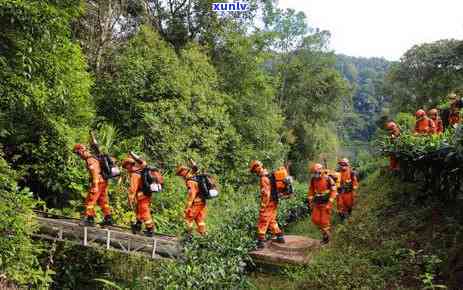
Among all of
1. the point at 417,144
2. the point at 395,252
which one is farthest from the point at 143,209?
the point at 417,144

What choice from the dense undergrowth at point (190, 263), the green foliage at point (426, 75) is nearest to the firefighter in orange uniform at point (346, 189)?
the dense undergrowth at point (190, 263)

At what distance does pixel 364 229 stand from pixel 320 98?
23.8 m

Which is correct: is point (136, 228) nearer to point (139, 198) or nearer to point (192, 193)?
point (139, 198)

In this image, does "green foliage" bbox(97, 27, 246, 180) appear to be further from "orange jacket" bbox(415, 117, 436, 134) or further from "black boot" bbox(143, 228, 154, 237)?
"orange jacket" bbox(415, 117, 436, 134)

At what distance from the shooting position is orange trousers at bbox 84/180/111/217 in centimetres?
990

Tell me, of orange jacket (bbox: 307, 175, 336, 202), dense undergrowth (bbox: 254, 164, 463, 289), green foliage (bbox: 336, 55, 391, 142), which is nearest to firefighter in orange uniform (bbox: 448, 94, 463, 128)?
dense undergrowth (bbox: 254, 164, 463, 289)

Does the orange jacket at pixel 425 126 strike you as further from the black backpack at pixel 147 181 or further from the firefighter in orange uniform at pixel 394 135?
the black backpack at pixel 147 181

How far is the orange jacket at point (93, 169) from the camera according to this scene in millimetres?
9859

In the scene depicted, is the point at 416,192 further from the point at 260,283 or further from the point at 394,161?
the point at 260,283

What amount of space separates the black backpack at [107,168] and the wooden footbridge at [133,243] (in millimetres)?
1178

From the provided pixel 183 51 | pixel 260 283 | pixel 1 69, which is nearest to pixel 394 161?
pixel 260 283

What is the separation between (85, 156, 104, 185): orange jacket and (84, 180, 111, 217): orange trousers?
0.13 metres

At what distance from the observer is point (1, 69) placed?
10.1 meters

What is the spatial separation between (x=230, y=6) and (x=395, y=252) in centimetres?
1773
